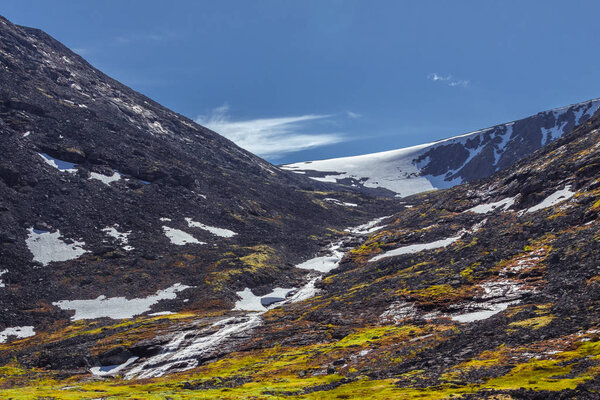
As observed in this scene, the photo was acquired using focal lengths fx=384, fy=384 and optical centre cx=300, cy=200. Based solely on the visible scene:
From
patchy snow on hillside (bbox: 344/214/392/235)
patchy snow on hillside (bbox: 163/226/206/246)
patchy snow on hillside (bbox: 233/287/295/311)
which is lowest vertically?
patchy snow on hillside (bbox: 233/287/295/311)

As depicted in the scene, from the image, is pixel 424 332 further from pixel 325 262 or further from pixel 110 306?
pixel 325 262

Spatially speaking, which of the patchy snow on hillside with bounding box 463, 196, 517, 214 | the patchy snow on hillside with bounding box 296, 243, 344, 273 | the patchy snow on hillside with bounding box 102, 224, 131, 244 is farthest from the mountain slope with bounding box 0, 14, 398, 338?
the patchy snow on hillside with bounding box 463, 196, 517, 214

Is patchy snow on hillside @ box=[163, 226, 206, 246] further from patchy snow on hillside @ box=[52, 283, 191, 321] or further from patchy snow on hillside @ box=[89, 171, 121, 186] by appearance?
patchy snow on hillside @ box=[89, 171, 121, 186]

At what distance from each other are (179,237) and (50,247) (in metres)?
32.4

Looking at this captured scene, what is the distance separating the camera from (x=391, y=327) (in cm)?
4556

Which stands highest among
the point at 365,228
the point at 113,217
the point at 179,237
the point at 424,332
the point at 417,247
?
the point at 113,217

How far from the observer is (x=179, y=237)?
374 ft

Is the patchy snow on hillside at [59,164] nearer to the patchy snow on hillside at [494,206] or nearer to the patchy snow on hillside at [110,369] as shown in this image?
the patchy snow on hillside at [110,369]

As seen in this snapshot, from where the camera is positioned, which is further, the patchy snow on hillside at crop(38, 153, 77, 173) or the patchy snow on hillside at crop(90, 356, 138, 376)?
the patchy snow on hillside at crop(38, 153, 77, 173)

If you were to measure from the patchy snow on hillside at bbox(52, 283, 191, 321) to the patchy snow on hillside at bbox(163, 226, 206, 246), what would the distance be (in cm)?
2954

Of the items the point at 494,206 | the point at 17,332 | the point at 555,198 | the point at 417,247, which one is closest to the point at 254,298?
the point at 417,247

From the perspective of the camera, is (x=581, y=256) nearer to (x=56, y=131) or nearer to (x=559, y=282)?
(x=559, y=282)

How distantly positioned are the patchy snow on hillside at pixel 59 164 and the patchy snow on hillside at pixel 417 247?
330 ft

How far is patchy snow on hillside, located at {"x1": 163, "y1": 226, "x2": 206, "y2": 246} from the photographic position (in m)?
112
